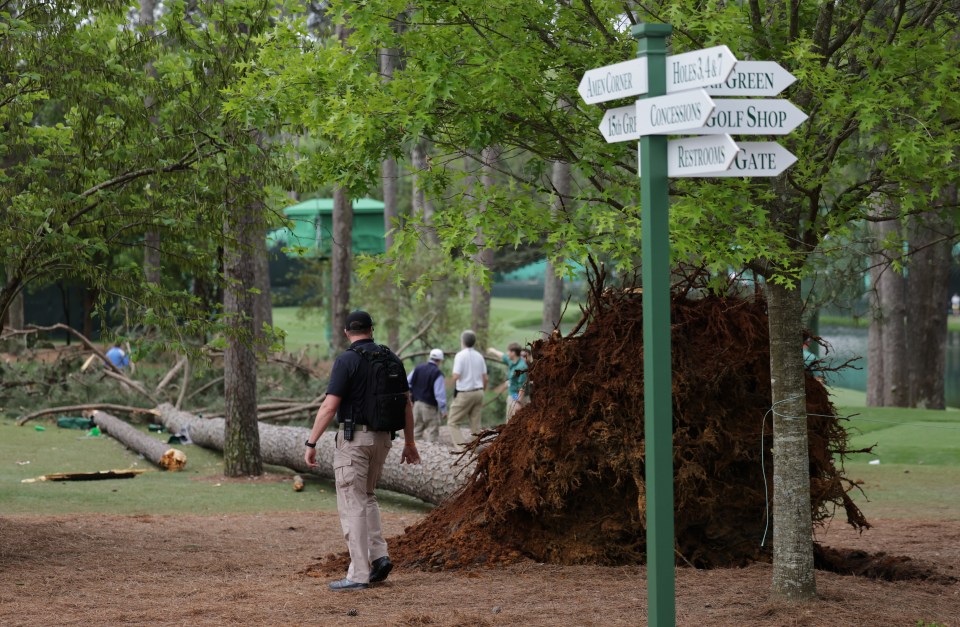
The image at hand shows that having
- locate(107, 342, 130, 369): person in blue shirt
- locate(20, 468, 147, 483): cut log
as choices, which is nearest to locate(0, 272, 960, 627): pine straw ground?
locate(20, 468, 147, 483): cut log

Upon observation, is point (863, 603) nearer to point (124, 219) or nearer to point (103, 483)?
point (124, 219)

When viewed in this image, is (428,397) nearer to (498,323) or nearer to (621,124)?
(621,124)

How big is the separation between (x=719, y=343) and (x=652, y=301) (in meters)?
4.26

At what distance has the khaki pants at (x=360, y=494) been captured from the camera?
790cm

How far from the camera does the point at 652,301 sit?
4652mm

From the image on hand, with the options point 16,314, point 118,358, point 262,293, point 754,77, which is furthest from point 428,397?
point 16,314

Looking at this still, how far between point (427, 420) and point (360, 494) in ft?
30.1

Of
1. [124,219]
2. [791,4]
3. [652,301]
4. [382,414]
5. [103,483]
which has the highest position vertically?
[791,4]

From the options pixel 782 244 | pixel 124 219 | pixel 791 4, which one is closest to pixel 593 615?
pixel 782 244

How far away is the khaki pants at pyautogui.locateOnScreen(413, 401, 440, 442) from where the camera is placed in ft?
56.1

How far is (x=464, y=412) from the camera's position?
1756 centimetres

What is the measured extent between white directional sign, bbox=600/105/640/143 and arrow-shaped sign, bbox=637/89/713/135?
96 mm

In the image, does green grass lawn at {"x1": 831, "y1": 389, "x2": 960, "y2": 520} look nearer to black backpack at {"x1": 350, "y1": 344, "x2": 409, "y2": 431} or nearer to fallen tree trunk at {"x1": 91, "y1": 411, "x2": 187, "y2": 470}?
black backpack at {"x1": 350, "y1": 344, "x2": 409, "y2": 431}

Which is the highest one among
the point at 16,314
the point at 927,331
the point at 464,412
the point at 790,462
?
the point at 16,314
